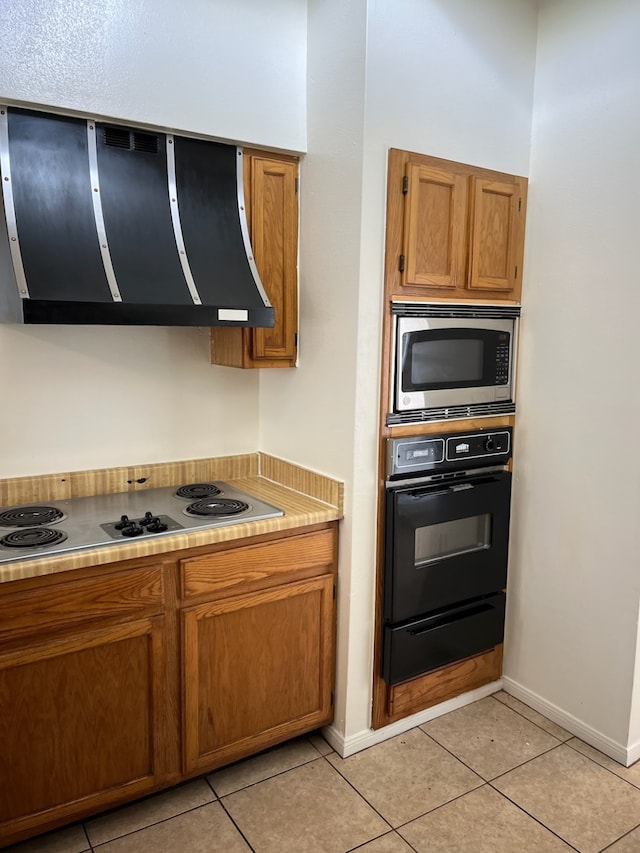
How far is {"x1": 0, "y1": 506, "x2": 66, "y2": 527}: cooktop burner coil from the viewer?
2.14 metres

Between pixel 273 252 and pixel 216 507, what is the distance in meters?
0.95

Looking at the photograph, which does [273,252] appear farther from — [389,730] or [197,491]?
[389,730]

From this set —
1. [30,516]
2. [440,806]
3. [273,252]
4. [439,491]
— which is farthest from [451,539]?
[30,516]

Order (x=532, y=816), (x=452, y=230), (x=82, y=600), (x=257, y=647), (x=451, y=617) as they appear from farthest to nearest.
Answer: (x=451, y=617) < (x=452, y=230) < (x=257, y=647) < (x=532, y=816) < (x=82, y=600)

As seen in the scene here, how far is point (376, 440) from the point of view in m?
2.33

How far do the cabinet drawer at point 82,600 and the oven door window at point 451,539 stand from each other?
97cm

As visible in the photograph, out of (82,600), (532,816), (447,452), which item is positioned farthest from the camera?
(447,452)

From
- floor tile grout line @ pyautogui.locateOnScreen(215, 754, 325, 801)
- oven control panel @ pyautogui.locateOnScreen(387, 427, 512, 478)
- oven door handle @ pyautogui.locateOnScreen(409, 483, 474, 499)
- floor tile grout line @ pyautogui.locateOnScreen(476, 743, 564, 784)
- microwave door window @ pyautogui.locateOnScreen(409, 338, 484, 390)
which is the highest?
microwave door window @ pyautogui.locateOnScreen(409, 338, 484, 390)

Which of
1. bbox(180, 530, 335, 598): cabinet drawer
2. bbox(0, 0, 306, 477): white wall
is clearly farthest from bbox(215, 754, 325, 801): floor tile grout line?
bbox(0, 0, 306, 477): white wall

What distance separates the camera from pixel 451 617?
8.57 feet

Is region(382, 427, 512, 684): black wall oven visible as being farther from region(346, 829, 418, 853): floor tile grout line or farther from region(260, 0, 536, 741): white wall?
region(346, 829, 418, 853): floor tile grout line

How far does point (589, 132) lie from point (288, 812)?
2.53 meters

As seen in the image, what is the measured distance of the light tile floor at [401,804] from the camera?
2.02 meters

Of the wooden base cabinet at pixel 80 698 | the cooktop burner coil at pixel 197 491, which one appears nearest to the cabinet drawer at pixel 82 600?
the wooden base cabinet at pixel 80 698
